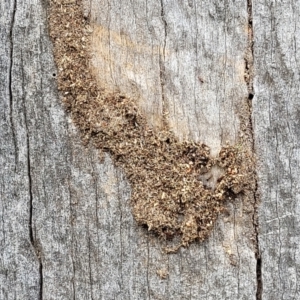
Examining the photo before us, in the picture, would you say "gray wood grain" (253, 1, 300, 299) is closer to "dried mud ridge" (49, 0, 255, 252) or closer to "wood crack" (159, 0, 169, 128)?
"dried mud ridge" (49, 0, 255, 252)

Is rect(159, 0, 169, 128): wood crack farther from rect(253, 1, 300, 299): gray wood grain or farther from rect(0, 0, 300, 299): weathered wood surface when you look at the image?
rect(253, 1, 300, 299): gray wood grain

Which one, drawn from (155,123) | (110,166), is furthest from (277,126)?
(110,166)

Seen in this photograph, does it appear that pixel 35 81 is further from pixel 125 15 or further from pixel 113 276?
pixel 113 276

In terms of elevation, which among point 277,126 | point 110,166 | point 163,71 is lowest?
point 110,166

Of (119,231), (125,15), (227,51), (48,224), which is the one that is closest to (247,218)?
(119,231)

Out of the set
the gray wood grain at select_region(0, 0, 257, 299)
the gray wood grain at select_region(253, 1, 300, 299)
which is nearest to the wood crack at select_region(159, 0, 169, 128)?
the gray wood grain at select_region(0, 0, 257, 299)

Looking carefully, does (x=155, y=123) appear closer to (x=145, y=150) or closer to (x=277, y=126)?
(x=145, y=150)

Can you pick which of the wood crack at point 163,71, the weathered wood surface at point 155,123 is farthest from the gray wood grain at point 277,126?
the wood crack at point 163,71
